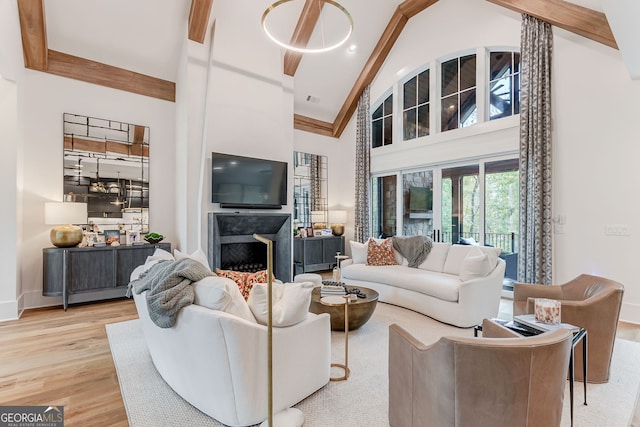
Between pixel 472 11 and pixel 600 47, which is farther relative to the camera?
pixel 472 11

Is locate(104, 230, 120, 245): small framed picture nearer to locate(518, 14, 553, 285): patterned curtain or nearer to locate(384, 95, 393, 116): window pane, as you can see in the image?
locate(384, 95, 393, 116): window pane

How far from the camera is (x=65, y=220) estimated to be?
13.4 feet

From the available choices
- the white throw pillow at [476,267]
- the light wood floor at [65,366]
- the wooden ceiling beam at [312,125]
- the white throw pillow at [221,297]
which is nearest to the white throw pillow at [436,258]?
the white throw pillow at [476,267]

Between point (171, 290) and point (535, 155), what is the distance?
4608 millimetres

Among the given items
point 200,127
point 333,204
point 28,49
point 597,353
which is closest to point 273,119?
point 200,127

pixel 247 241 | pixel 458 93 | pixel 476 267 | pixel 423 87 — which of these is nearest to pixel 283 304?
pixel 476 267

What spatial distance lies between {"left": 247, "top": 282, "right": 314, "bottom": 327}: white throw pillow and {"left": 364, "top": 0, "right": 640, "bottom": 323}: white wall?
3.96 metres

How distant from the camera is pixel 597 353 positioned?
7.66 ft

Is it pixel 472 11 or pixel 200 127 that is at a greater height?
pixel 472 11

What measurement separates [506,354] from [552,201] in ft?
13.0

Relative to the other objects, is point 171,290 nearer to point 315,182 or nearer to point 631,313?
point 631,313

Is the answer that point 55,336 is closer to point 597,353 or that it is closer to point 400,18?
point 597,353

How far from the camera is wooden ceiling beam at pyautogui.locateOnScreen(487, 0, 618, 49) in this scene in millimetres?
3693

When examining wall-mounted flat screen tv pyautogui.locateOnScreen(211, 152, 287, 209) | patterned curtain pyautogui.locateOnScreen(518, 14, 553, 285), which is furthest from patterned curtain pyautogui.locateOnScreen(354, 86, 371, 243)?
patterned curtain pyautogui.locateOnScreen(518, 14, 553, 285)
